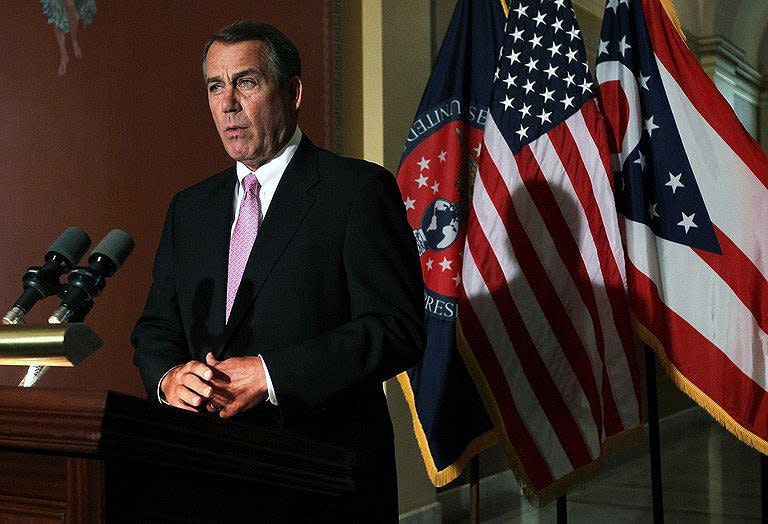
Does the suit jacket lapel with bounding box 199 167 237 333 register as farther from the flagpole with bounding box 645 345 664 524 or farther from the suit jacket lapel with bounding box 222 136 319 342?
the flagpole with bounding box 645 345 664 524

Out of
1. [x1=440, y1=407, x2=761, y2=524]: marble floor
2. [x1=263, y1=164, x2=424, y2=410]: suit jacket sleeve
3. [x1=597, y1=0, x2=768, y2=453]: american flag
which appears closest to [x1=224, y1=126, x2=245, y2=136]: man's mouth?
[x1=263, y1=164, x2=424, y2=410]: suit jacket sleeve

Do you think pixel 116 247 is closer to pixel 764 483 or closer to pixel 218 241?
pixel 218 241

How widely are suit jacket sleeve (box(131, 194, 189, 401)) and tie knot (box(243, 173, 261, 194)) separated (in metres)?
0.24

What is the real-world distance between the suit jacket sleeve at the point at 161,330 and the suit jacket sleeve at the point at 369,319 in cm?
34

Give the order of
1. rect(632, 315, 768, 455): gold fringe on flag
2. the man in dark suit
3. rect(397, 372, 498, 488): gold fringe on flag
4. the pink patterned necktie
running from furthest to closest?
rect(397, 372, 498, 488): gold fringe on flag < rect(632, 315, 768, 455): gold fringe on flag < the pink patterned necktie < the man in dark suit

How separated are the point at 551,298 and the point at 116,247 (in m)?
2.34

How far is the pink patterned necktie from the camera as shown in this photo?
6.40 ft

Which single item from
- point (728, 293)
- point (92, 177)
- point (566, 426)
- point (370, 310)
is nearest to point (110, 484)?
point (370, 310)

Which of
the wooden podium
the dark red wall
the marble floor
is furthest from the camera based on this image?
the marble floor

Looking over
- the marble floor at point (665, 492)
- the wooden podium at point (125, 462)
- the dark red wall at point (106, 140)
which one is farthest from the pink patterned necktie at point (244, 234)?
the marble floor at point (665, 492)

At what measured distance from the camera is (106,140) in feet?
11.2

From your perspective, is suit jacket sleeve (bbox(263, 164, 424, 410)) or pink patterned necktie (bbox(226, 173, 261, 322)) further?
pink patterned necktie (bbox(226, 173, 261, 322))

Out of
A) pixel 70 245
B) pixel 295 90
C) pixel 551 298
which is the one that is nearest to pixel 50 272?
pixel 70 245

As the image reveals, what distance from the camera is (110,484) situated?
103cm
